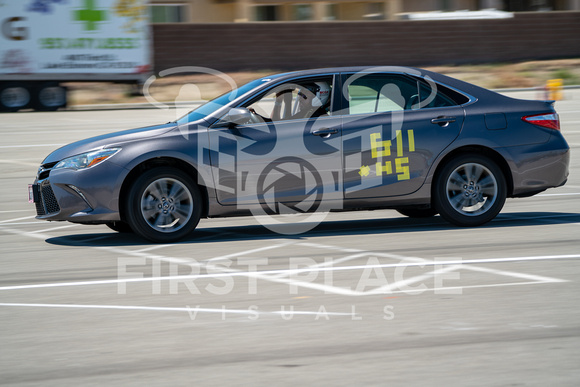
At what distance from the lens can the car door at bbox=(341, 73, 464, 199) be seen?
25.9 ft

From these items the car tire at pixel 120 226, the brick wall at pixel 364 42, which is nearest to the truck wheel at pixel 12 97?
the brick wall at pixel 364 42

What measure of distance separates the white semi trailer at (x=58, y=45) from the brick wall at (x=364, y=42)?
27.8 feet

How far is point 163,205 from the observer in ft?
25.3

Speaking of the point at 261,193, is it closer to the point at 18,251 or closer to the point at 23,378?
the point at 18,251

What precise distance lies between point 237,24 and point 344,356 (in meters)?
35.9

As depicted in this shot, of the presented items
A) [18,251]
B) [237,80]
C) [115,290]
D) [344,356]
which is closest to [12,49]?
[237,80]

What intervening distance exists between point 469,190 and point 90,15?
23.2 meters

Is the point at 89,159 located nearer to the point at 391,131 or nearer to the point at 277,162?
the point at 277,162

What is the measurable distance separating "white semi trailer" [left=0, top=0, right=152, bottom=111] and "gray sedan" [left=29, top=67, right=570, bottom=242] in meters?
21.4

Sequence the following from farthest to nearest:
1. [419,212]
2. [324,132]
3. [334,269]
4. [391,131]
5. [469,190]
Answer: [419,212] → [469,190] → [391,131] → [324,132] → [334,269]

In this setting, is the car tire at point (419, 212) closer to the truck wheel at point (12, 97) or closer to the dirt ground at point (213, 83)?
the truck wheel at point (12, 97)

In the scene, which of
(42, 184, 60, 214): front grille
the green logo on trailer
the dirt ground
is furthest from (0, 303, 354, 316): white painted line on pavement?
the dirt ground

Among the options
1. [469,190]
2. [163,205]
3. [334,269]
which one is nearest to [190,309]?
[334,269]

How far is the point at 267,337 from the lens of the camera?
4.89 meters
